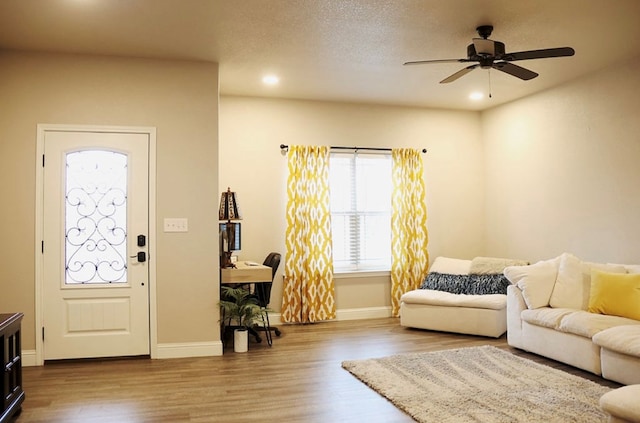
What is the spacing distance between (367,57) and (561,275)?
9.04 feet

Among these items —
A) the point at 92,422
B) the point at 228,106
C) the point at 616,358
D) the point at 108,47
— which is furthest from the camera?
the point at 228,106

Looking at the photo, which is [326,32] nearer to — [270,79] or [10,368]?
[270,79]

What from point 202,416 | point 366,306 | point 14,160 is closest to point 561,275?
point 366,306

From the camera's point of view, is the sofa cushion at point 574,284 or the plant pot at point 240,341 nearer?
the sofa cushion at point 574,284

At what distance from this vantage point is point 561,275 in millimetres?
4867

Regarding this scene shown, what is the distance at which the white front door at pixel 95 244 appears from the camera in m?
4.60

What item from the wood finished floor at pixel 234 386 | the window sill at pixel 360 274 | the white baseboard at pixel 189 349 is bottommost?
the wood finished floor at pixel 234 386

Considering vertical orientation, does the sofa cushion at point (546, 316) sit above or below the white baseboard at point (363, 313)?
above

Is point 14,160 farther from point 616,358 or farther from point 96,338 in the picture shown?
point 616,358

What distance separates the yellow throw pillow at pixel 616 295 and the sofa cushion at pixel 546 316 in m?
0.23

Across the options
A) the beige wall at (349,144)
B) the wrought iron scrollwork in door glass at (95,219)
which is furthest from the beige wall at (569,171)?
the wrought iron scrollwork in door glass at (95,219)

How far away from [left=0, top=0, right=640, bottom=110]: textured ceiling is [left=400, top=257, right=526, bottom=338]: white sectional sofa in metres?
2.25

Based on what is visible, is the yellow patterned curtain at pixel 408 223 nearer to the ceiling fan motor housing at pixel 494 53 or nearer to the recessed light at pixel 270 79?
the recessed light at pixel 270 79

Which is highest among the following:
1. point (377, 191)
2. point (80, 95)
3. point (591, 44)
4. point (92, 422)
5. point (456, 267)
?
point (591, 44)
